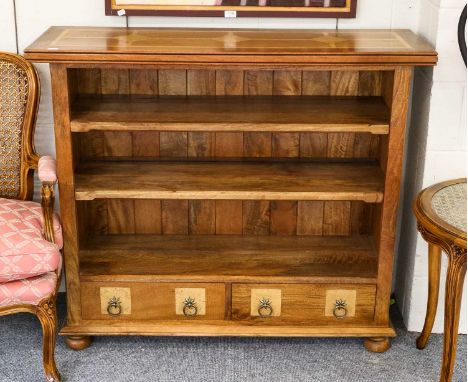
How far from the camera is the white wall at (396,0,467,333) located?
2.66 metres

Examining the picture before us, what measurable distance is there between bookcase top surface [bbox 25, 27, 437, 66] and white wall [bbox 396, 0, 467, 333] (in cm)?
10

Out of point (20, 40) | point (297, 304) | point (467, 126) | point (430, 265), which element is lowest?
point (297, 304)

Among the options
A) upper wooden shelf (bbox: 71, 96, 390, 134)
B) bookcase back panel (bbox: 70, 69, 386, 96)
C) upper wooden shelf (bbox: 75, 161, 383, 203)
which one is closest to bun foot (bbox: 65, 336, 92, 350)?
upper wooden shelf (bbox: 75, 161, 383, 203)

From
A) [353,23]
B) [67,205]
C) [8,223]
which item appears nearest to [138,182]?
[67,205]

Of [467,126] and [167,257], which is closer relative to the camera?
[467,126]

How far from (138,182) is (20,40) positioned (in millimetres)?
731

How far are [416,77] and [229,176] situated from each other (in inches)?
31.6

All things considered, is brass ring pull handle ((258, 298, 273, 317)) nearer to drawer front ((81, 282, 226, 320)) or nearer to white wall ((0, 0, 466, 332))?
drawer front ((81, 282, 226, 320))

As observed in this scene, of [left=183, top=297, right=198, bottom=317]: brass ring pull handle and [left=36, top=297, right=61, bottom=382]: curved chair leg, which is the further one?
[left=183, top=297, right=198, bottom=317]: brass ring pull handle

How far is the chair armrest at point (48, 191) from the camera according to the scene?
260 centimetres

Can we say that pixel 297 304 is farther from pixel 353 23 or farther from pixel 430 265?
pixel 353 23

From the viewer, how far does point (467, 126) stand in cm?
271

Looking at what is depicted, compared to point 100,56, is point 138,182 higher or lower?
lower

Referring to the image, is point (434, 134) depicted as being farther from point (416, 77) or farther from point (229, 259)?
point (229, 259)
